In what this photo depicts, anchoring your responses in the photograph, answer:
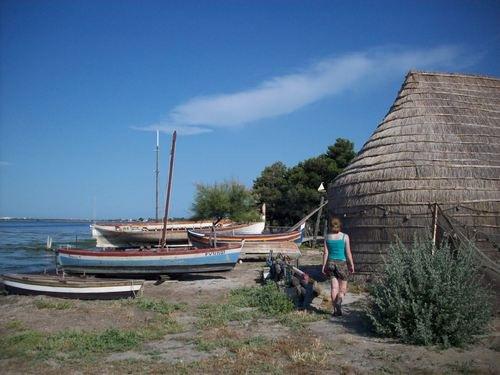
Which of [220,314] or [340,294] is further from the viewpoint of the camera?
[220,314]

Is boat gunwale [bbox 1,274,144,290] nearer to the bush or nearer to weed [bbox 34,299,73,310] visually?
weed [bbox 34,299,73,310]

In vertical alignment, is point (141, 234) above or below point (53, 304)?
above

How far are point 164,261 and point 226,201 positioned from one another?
25.0m

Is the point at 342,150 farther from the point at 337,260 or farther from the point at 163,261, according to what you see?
the point at 337,260

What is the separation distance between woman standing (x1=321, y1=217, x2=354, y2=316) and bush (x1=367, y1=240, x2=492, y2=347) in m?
1.22

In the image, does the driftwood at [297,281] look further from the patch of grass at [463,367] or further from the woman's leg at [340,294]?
the patch of grass at [463,367]

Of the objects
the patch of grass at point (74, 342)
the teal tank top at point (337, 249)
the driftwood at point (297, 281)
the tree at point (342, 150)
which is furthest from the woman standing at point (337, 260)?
the tree at point (342, 150)

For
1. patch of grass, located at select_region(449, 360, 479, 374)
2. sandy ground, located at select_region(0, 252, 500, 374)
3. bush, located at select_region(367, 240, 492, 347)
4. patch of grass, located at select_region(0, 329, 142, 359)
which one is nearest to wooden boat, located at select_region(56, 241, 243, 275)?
sandy ground, located at select_region(0, 252, 500, 374)

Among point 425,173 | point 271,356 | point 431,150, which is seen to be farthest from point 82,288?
point 431,150

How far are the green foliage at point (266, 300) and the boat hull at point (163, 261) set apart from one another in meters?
4.07

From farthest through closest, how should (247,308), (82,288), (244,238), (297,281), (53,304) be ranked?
(244,238) < (82,288) < (53,304) < (297,281) < (247,308)

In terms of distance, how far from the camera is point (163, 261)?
1761 cm

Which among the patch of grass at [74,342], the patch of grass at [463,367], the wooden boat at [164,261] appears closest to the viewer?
the patch of grass at [463,367]

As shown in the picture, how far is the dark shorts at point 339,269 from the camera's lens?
933 centimetres
